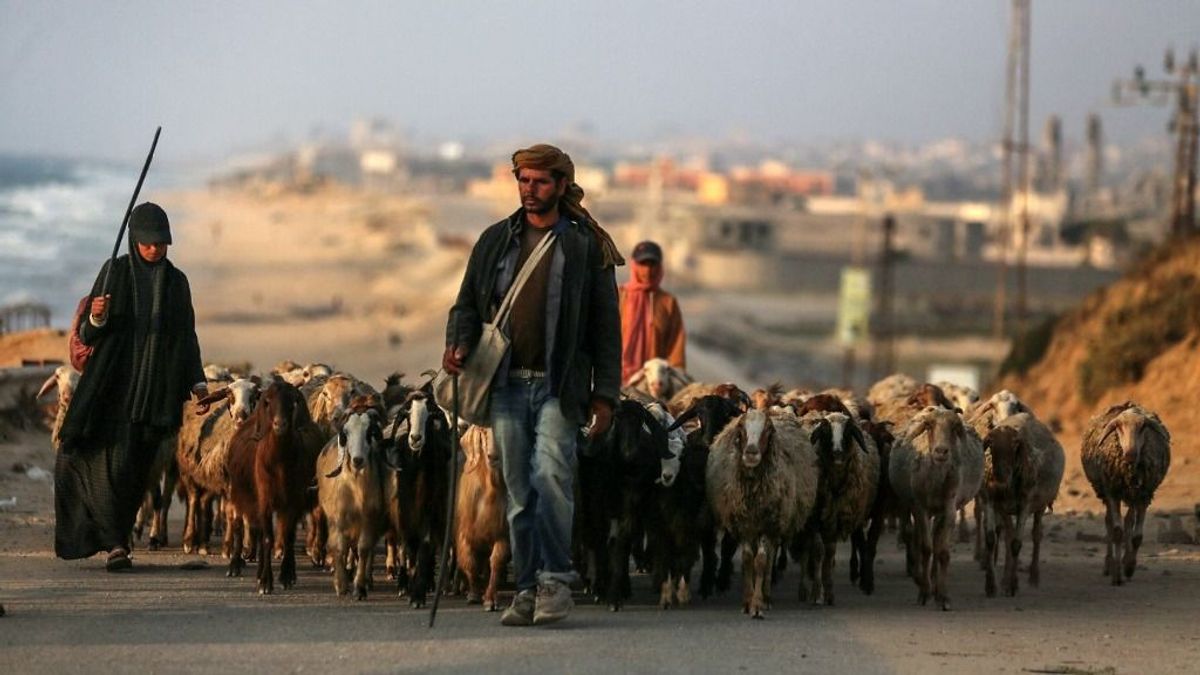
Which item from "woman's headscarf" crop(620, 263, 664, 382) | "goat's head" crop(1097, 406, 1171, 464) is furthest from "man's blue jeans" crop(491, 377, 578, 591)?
"woman's headscarf" crop(620, 263, 664, 382)

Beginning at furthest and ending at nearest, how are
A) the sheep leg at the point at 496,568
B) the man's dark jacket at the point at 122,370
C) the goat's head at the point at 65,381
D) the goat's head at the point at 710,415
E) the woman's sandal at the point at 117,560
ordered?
the goat's head at the point at 65,381
the goat's head at the point at 710,415
the woman's sandal at the point at 117,560
the man's dark jacket at the point at 122,370
the sheep leg at the point at 496,568

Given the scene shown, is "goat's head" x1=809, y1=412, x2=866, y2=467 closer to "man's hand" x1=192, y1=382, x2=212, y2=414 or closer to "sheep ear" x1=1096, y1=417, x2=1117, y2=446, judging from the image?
"sheep ear" x1=1096, y1=417, x2=1117, y2=446

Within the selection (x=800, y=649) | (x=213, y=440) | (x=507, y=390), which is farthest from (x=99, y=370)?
(x=800, y=649)

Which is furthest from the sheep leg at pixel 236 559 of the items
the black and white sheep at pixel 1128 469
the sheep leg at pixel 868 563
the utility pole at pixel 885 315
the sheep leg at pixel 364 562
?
the utility pole at pixel 885 315

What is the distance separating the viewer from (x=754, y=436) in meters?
13.8

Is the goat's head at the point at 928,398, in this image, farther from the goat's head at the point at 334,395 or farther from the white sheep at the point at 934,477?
the goat's head at the point at 334,395

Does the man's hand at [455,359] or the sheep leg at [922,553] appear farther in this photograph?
the sheep leg at [922,553]

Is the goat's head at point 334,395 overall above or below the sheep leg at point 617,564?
above

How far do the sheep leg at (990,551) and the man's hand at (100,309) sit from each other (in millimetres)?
5978

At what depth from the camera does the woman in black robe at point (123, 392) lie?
14.5 meters

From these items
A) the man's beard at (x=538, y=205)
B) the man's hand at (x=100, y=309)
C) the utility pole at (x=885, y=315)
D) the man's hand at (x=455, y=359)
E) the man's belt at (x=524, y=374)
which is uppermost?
the man's beard at (x=538, y=205)

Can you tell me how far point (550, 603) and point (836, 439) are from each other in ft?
10.8

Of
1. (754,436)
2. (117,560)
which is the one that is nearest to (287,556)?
(117,560)

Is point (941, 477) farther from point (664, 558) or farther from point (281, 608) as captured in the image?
point (281, 608)
